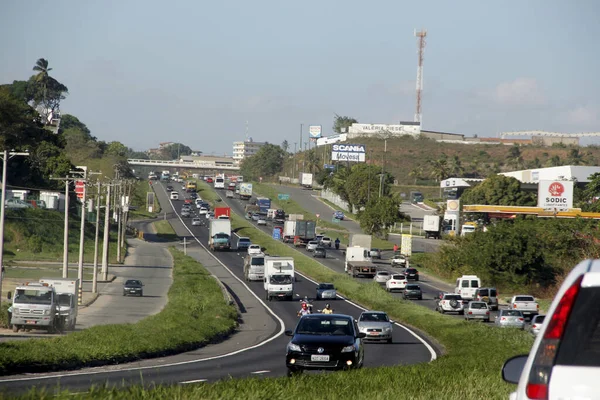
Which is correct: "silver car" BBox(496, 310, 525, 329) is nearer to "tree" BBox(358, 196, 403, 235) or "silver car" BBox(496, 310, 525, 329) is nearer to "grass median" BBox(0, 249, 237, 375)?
"grass median" BBox(0, 249, 237, 375)

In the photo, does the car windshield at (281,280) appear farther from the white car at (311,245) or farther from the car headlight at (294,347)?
the car headlight at (294,347)

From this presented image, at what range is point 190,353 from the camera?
3456cm

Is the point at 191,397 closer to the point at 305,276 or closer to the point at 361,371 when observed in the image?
the point at 361,371

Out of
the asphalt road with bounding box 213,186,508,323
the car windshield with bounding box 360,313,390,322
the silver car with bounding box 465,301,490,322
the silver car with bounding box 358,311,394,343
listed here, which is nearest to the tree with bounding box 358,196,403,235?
the asphalt road with bounding box 213,186,508,323

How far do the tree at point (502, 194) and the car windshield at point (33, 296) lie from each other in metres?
106

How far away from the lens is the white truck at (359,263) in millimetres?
84750

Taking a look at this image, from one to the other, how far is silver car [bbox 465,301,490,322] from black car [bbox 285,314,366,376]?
103 feet

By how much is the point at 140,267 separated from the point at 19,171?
40.6m

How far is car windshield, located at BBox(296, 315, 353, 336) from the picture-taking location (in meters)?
22.4

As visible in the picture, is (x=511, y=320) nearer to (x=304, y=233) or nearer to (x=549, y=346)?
(x=549, y=346)

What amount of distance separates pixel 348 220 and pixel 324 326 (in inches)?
5088

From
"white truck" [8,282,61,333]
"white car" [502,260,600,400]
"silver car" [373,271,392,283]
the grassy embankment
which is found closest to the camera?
"white car" [502,260,600,400]

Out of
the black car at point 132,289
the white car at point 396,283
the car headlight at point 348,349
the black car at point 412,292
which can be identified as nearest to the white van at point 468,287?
the black car at point 412,292

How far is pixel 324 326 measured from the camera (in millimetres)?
22734
